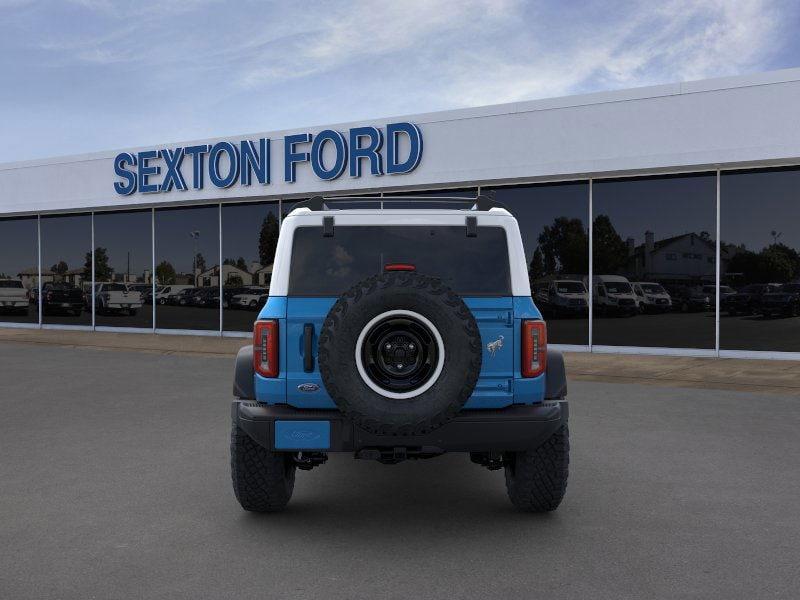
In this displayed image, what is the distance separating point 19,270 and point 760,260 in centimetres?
2175

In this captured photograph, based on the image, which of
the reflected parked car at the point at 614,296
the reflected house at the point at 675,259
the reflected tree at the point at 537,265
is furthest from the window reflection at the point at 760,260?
the reflected tree at the point at 537,265

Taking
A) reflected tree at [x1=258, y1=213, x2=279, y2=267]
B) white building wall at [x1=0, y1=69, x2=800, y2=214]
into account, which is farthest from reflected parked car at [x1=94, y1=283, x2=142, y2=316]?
white building wall at [x1=0, y1=69, x2=800, y2=214]

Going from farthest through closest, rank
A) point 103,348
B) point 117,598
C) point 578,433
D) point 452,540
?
point 103,348 < point 578,433 < point 452,540 < point 117,598

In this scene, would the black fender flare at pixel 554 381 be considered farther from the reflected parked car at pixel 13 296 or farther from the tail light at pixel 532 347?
the reflected parked car at pixel 13 296

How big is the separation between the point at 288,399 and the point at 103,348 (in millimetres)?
13964

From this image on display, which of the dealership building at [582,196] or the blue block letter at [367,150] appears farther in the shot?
the blue block letter at [367,150]

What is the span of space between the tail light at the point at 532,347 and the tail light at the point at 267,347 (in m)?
1.44

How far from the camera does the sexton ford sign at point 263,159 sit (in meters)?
17.0

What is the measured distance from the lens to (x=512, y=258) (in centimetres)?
462

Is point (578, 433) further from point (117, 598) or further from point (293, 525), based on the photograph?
point (117, 598)

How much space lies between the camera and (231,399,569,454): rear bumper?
4250mm

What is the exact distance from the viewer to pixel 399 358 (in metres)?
4.20

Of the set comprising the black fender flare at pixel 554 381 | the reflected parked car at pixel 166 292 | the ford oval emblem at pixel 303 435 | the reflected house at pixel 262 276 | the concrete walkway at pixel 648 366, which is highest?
the reflected house at pixel 262 276

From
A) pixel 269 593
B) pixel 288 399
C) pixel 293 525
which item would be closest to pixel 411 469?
pixel 293 525
